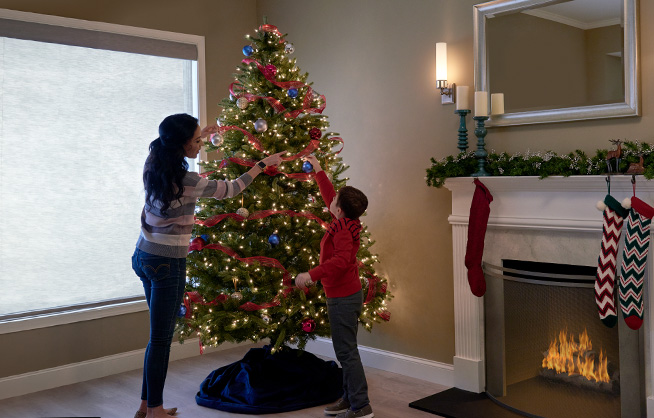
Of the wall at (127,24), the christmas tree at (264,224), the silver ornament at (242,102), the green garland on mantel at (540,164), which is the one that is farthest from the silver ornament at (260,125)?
the wall at (127,24)

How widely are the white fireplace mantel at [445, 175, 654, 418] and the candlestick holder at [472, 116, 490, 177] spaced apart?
6 centimetres

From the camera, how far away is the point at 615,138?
324cm

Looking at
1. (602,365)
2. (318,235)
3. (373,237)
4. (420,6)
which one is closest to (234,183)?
(318,235)

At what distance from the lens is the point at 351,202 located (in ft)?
10.3

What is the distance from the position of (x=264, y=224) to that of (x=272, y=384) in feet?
2.88

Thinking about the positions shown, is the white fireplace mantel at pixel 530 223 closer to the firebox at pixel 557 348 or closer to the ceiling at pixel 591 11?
the firebox at pixel 557 348

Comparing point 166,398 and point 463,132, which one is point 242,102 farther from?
point 166,398

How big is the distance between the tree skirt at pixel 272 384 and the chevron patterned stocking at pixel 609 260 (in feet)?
4.89

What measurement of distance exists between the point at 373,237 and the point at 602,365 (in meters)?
1.68

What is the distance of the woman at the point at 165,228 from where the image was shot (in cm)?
→ 301

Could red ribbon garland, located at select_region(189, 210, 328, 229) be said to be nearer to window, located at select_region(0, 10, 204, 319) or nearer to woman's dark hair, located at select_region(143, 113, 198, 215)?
woman's dark hair, located at select_region(143, 113, 198, 215)

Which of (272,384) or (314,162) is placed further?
(272,384)

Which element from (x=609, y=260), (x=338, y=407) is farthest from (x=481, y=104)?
(x=338, y=407)

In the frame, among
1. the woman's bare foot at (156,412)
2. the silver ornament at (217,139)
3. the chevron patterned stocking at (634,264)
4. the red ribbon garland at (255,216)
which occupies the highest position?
the silver ornament at (217,139)
